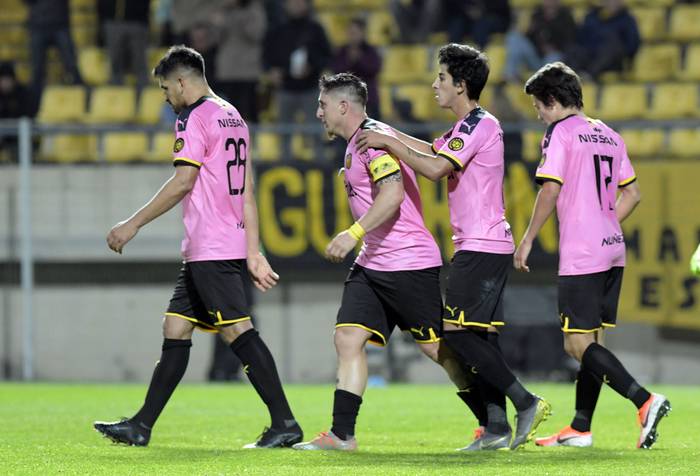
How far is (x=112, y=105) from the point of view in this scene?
17594 millimetres

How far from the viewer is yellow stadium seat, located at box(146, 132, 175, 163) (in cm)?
1583

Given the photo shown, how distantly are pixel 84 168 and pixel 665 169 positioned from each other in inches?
241

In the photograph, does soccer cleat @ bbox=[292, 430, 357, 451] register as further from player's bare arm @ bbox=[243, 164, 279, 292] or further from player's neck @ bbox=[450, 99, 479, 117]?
player's neck @ bbox=[450, 99, 479, 117]

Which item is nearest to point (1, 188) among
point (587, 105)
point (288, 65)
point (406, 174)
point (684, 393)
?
point (288, 65)

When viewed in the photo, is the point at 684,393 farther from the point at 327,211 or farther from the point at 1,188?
the point at 1,188

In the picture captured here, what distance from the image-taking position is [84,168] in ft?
51.3

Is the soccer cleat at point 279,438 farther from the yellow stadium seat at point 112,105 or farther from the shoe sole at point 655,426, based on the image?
the yellow stadium seat at point 112,105

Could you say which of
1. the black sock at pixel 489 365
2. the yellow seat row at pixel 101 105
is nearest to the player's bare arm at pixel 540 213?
the black sock at pixel 489 365

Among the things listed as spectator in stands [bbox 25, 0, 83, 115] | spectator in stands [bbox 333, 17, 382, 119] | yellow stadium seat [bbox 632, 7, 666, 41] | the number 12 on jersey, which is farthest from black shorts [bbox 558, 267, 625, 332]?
spectator in stands [bbox 25, 0, 83, 115]

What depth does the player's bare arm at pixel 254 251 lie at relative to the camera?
25.3 feet

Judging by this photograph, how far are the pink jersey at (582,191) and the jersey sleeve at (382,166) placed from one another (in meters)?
0.92

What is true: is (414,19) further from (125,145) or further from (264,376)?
(264,376)

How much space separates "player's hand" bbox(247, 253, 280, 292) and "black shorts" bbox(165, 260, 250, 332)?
0.44 feet

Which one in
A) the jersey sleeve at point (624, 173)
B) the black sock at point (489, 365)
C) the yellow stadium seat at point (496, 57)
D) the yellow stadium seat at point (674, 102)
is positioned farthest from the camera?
the yellow stadium seat at point (496, 57)
